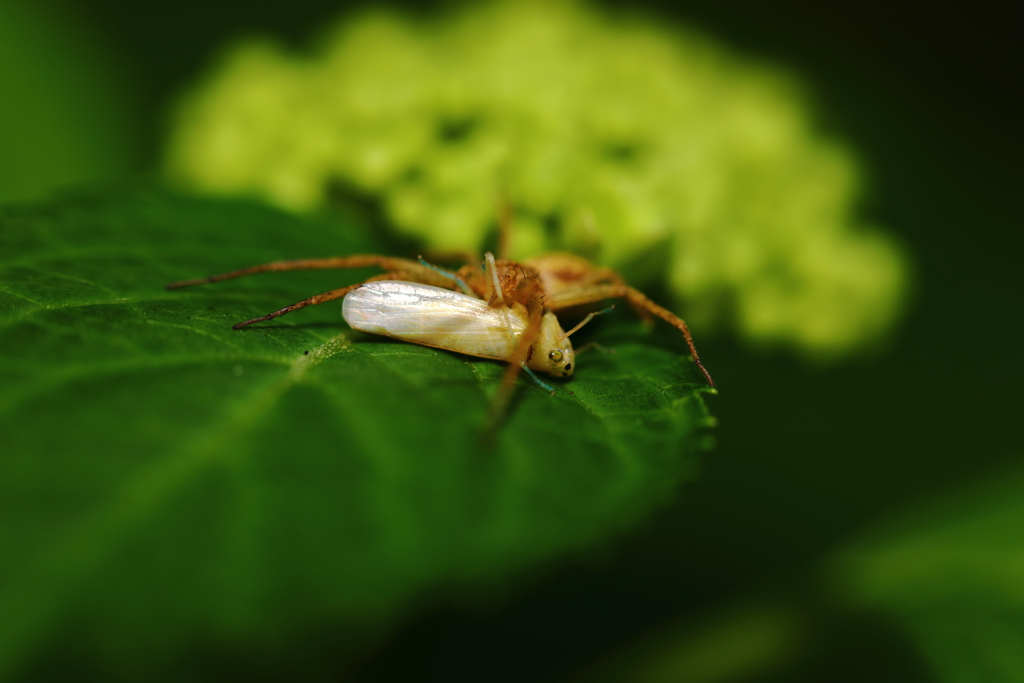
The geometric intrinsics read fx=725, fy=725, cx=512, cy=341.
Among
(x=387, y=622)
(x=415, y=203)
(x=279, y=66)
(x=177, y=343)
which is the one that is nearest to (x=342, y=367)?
(x=177, y=343)

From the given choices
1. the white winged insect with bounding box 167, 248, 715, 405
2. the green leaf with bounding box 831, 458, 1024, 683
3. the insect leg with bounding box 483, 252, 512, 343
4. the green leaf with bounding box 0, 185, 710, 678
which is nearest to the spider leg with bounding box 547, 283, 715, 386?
the white winged insect with bounding box 167, 248, 715, 405

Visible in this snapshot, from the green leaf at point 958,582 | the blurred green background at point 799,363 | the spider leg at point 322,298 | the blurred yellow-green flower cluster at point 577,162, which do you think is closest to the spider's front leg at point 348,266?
the spider leg at point 322,298

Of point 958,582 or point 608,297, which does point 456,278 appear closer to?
point 608,297

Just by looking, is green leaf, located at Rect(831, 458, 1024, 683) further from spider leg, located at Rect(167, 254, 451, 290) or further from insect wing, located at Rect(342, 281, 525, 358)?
spider leg, located at Rect(167, 254, 451, 290)

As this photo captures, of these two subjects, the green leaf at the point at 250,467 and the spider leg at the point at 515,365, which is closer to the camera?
the green leaf at the point at 250,467

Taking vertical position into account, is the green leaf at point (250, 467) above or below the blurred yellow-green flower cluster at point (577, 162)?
below

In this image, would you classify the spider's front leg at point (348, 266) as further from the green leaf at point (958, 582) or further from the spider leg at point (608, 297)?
the green leaf at point (958, 582)
